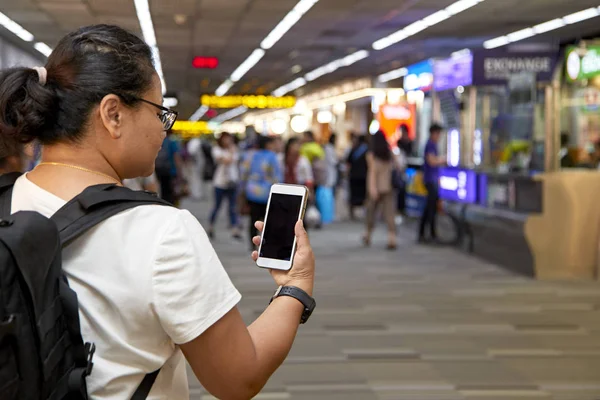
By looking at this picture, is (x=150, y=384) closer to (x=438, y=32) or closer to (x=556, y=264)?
(x=556, y=264)

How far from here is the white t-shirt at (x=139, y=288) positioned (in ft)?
4.43

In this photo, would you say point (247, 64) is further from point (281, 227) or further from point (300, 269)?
point (300, 269)

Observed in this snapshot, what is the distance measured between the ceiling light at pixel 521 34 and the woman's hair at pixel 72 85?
1588cm

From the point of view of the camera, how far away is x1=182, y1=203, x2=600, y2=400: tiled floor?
16.1ft

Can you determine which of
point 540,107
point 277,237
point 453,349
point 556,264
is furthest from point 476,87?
point 277,237

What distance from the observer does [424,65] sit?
14.7m

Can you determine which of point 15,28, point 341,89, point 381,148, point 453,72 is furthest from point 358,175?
point 341,89

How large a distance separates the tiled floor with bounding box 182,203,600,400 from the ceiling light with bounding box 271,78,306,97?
20349 mm

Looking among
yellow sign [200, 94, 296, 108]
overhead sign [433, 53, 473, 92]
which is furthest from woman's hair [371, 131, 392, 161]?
yellow sign [200, 94, 296, 108]

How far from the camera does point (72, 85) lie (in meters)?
1.46

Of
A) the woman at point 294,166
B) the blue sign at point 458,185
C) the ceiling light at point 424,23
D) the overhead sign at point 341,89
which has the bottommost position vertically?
the blue sign at point 458,185

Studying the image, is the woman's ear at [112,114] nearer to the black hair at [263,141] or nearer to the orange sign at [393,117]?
the black hair at [263,141]

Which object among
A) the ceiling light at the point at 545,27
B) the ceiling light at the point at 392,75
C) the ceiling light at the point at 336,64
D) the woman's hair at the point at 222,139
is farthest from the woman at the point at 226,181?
the ceiling light at the point at 392,75

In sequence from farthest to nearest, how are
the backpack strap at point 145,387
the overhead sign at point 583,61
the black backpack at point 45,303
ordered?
the overhead sign at point 583,61, the backpack strap at point 145,387, the black backpack at point 45,303
